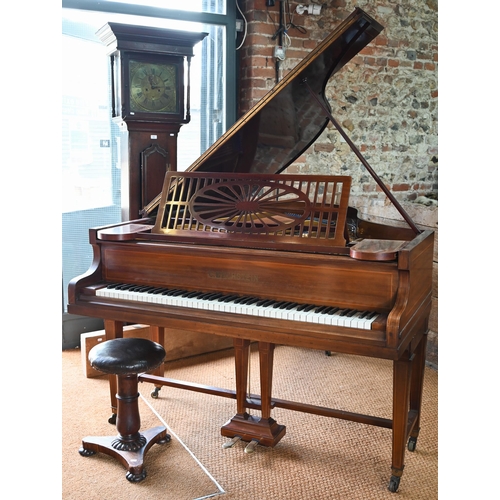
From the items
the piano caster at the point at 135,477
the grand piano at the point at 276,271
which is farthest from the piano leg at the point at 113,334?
the piano caster at the point at 135,477

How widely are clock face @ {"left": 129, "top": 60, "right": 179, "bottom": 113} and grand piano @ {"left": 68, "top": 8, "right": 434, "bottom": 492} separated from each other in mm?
826

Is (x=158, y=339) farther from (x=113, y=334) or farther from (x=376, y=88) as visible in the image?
(x=376, y=88)

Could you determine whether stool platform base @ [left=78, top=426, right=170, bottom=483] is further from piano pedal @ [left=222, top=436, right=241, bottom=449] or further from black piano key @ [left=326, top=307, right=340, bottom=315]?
black piano key @ [left=326, top=307, right=340, bottom=315]

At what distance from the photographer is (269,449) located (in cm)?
292

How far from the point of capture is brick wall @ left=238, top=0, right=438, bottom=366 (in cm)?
445

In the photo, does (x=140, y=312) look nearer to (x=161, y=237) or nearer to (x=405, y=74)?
(x=161, y=237)

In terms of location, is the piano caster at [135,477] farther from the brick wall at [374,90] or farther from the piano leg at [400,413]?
the brick wall at [374,90]

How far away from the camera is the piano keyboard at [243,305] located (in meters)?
2.38

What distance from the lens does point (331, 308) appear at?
2502 mm

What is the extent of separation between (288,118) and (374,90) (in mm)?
2102

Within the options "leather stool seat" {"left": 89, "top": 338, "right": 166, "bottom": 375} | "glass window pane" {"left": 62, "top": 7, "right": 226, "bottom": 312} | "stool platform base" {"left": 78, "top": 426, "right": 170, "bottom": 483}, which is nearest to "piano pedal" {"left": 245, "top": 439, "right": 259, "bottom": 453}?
"stool platform base" {"left": 78, "top": 426, "right": 170, "bottom": 483}
